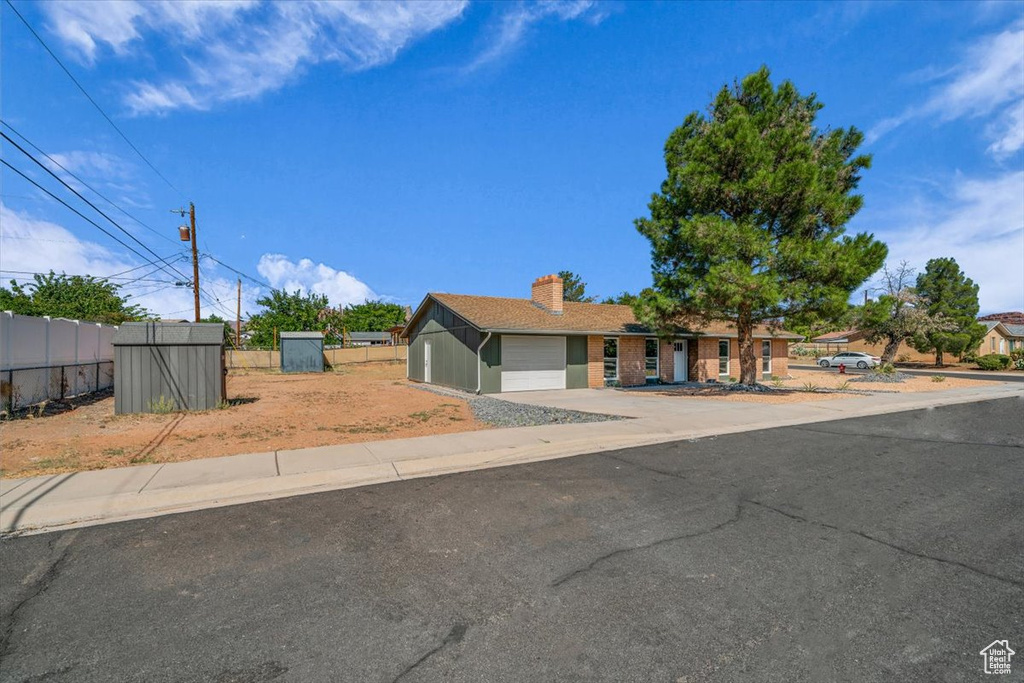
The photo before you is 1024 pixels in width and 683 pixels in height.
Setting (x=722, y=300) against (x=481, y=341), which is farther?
(x=481, y=341)

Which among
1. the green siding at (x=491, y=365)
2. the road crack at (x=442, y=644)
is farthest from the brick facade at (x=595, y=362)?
the road crack at (x=442, y=644)

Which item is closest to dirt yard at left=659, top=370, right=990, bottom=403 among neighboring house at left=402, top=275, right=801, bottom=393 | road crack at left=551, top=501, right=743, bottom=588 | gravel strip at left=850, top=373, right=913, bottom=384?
gravel strip at left=850, top=373, right=913, bottom=384

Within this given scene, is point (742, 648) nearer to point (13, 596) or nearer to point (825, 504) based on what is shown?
point (825, 504)

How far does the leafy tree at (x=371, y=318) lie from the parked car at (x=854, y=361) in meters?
59.1

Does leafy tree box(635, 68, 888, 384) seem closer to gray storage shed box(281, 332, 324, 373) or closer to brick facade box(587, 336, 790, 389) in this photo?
brick facade box(587, 336, 790, 389)

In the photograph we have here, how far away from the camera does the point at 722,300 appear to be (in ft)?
59.6

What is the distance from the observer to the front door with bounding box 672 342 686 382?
2514 centimetres

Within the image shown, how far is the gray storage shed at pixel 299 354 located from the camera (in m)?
35.2

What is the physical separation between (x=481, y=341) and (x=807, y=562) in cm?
1613

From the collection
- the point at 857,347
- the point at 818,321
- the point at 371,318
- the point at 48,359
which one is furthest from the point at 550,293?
the point at 371,318

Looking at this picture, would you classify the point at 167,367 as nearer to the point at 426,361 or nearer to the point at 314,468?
the point at 314,468

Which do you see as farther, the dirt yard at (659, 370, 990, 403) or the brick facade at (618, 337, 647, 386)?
the brick facade at (618, 337, 647, 386)

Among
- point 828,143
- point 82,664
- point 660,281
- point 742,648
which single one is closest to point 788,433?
point 742,648

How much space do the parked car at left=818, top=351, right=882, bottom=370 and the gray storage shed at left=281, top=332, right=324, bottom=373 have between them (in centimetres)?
4106
